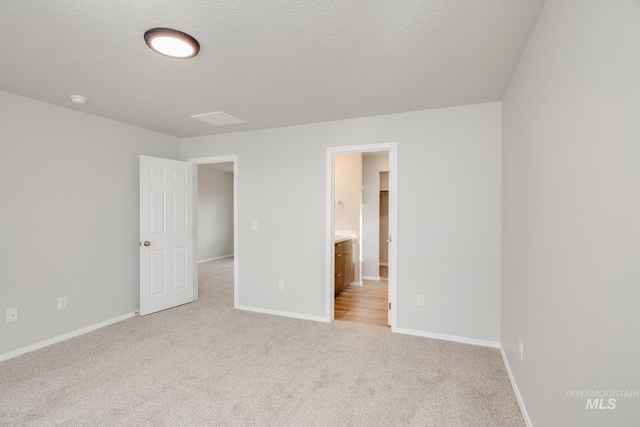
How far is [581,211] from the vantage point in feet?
3.72

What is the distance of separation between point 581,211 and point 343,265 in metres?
3.88

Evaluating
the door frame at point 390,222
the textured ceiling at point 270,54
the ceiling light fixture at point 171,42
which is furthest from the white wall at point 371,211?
the ceiling light fixture at point 171,42

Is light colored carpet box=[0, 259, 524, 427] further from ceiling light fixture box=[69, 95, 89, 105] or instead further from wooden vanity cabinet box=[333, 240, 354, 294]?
ceiling light fixture box=[69, 95, 89, 105]

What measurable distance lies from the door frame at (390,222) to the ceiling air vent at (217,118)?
3.89 ft

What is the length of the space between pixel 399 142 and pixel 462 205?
94 centimetres

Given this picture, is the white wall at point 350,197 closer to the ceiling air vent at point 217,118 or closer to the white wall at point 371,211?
the white wall at point 371,211

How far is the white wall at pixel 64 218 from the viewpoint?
2.78 m

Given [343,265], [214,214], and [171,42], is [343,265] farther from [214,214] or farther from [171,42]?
[214,214]

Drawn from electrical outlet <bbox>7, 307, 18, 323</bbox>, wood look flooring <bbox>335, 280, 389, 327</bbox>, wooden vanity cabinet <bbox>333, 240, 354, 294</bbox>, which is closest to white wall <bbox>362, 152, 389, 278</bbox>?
wood look flooring <bbox>335, 280, 389, 327</bbox>

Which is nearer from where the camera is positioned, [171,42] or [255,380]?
[171,42]

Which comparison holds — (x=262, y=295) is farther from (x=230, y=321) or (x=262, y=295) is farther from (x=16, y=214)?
(x=16, y=214)

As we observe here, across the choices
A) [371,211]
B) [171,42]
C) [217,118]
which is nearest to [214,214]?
[371,211]

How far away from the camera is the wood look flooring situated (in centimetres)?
374

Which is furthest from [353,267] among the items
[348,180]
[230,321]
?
[230,321]
